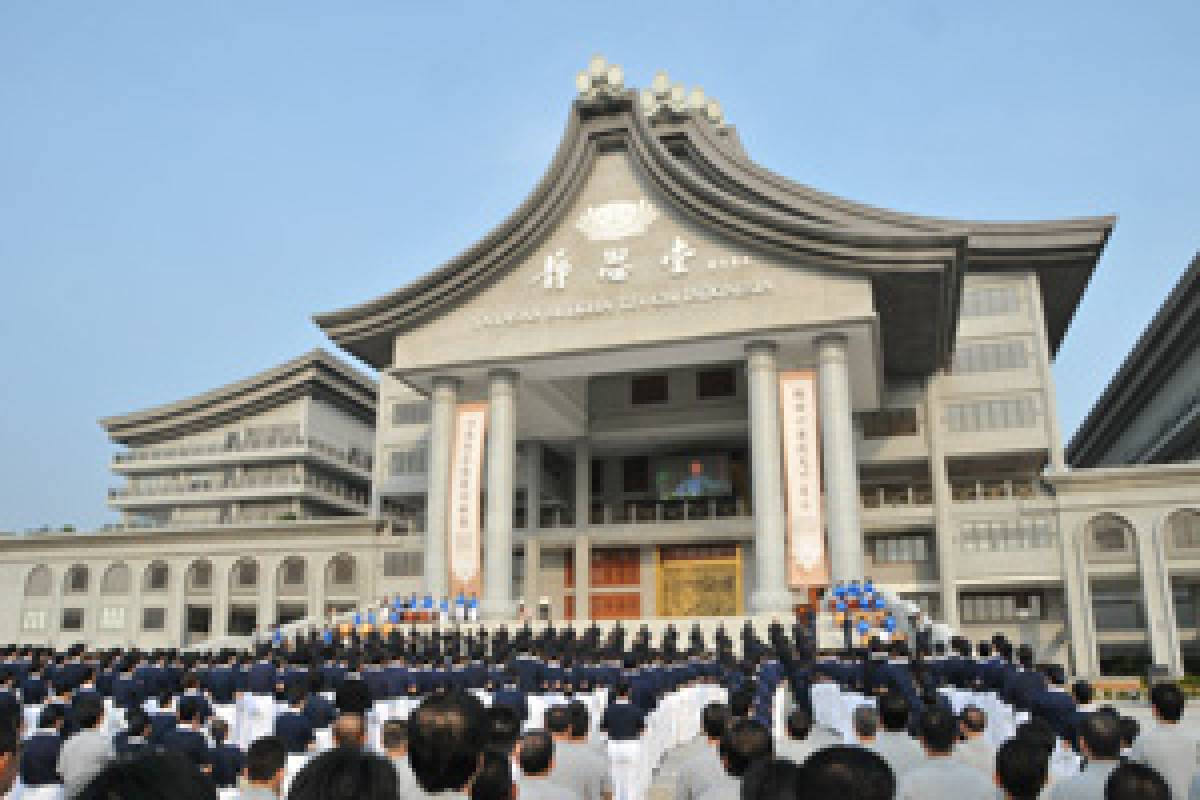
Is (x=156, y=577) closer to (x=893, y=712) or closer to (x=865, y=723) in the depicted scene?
(x=865, y=723)

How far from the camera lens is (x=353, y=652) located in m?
13.5

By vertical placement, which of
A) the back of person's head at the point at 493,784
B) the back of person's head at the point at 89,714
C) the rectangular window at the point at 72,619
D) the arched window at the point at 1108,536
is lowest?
the rectangular window at the point at 72,619

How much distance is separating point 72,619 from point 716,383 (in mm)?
31343

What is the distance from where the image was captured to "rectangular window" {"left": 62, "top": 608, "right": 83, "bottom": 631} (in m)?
41.9

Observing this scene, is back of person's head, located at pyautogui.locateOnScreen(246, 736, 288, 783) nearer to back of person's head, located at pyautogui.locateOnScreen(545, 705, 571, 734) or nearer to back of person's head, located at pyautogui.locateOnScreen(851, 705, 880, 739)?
back of person's head, located at pyautogui.locateOnScreen(545, 705, 571, 734)

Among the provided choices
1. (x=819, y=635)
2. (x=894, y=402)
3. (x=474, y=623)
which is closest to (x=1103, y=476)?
(x=894, y=402)

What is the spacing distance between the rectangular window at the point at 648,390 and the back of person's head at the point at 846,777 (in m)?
32.7

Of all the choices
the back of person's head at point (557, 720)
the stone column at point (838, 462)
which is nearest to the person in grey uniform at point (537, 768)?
the back of person's head at point (557, 720)

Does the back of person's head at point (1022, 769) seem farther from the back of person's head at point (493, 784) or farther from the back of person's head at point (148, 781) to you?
the back of person's head at point (148, 781)

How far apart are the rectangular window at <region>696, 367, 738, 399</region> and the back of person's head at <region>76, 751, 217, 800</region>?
32846mm

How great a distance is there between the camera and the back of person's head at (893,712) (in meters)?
5.57

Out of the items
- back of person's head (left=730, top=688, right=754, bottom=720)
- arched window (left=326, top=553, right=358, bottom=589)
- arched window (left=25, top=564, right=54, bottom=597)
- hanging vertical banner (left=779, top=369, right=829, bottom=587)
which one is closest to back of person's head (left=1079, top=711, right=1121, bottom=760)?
back of person's head (left=730, top=688, right=754, bottom=720)

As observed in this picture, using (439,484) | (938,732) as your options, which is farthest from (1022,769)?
(439,484)

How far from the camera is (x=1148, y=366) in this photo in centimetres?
4025
